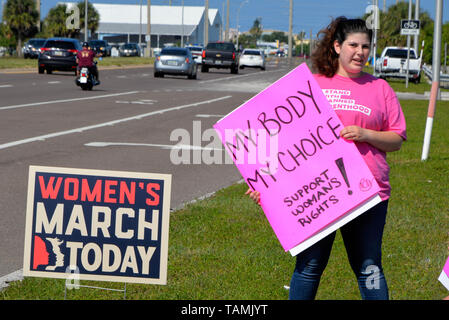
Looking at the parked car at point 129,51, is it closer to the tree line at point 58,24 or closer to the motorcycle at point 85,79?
the tree line at point 58,24

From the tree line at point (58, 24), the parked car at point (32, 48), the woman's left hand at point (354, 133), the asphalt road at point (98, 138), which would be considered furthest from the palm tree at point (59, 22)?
the woman's left hand at point (354, 133)

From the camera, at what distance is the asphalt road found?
9.20 m

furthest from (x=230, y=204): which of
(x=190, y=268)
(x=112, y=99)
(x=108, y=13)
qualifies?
(x=108, y=13)

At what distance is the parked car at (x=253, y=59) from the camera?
65.9 metres

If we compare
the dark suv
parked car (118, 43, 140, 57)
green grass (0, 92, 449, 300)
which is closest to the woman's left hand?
green grass (0, 92, 449, 300)

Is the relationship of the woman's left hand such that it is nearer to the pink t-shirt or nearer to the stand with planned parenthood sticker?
the pink t-shirt

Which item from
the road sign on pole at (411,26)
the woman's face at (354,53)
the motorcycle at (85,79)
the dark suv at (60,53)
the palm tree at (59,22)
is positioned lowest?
the motorcycle at (85,79)

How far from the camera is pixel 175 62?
41.3 m

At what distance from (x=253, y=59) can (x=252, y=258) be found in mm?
60521

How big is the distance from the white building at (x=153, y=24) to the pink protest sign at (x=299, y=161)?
136m

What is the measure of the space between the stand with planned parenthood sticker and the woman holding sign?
1.90ft
